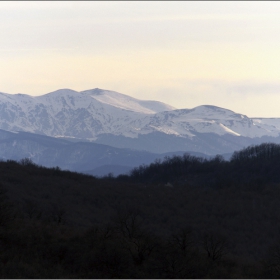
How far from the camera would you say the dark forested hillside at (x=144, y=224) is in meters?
41.2

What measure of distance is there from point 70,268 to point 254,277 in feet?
34.9

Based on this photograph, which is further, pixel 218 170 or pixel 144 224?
pixel 218 170

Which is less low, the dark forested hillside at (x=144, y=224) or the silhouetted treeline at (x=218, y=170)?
the silhouetted treeline at (x=218, y=170)

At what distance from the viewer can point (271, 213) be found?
261ft

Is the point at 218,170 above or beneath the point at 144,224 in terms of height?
above

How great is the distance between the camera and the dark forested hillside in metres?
41.2

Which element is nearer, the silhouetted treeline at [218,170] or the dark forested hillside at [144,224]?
the dark forested hillside at [144,224]

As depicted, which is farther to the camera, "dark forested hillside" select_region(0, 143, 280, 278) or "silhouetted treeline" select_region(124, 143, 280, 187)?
"silhouetted treeline" select_region(124, 143, 280, 187)

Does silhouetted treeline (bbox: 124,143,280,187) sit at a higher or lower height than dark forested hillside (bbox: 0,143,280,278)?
higher

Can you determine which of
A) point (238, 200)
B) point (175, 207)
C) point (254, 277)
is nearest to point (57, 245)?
point (254, 277)

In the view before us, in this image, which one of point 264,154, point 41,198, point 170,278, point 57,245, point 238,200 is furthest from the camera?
point 264,154

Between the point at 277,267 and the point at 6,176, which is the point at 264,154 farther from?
the point at 277,267

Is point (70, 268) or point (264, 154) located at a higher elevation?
point (264, 154)

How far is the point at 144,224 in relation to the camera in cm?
7044
